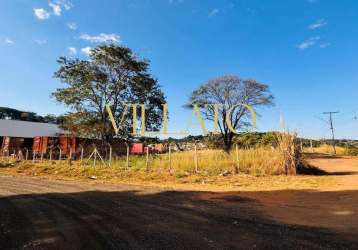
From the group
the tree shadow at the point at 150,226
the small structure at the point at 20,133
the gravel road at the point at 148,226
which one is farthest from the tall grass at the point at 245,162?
the small structure at the point at 20,133

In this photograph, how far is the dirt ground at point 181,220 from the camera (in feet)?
13.4

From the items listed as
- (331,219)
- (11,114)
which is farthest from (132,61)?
(11,114)

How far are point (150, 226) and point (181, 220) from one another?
72 cm

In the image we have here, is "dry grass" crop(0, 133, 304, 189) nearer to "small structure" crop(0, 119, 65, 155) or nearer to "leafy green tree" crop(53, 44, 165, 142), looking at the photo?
"leafy green tree" crop(53, 44, 165, 142)

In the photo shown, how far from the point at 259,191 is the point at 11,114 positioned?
8587 cm

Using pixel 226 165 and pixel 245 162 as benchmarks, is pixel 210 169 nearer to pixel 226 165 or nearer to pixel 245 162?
pixel 226 165

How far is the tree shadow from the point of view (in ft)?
13.2

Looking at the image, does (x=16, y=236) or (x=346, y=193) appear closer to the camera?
(x=16, y=236)

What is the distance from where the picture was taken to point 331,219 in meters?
5.35

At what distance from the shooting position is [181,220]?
5.46m

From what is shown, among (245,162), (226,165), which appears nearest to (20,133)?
(226,165)

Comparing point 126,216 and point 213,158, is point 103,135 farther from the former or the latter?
point 126,216

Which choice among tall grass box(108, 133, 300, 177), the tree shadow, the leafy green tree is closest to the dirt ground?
the tree shadow

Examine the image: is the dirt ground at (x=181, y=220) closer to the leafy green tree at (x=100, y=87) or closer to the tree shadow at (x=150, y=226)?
the tree shadow at (x=150, y=226)
